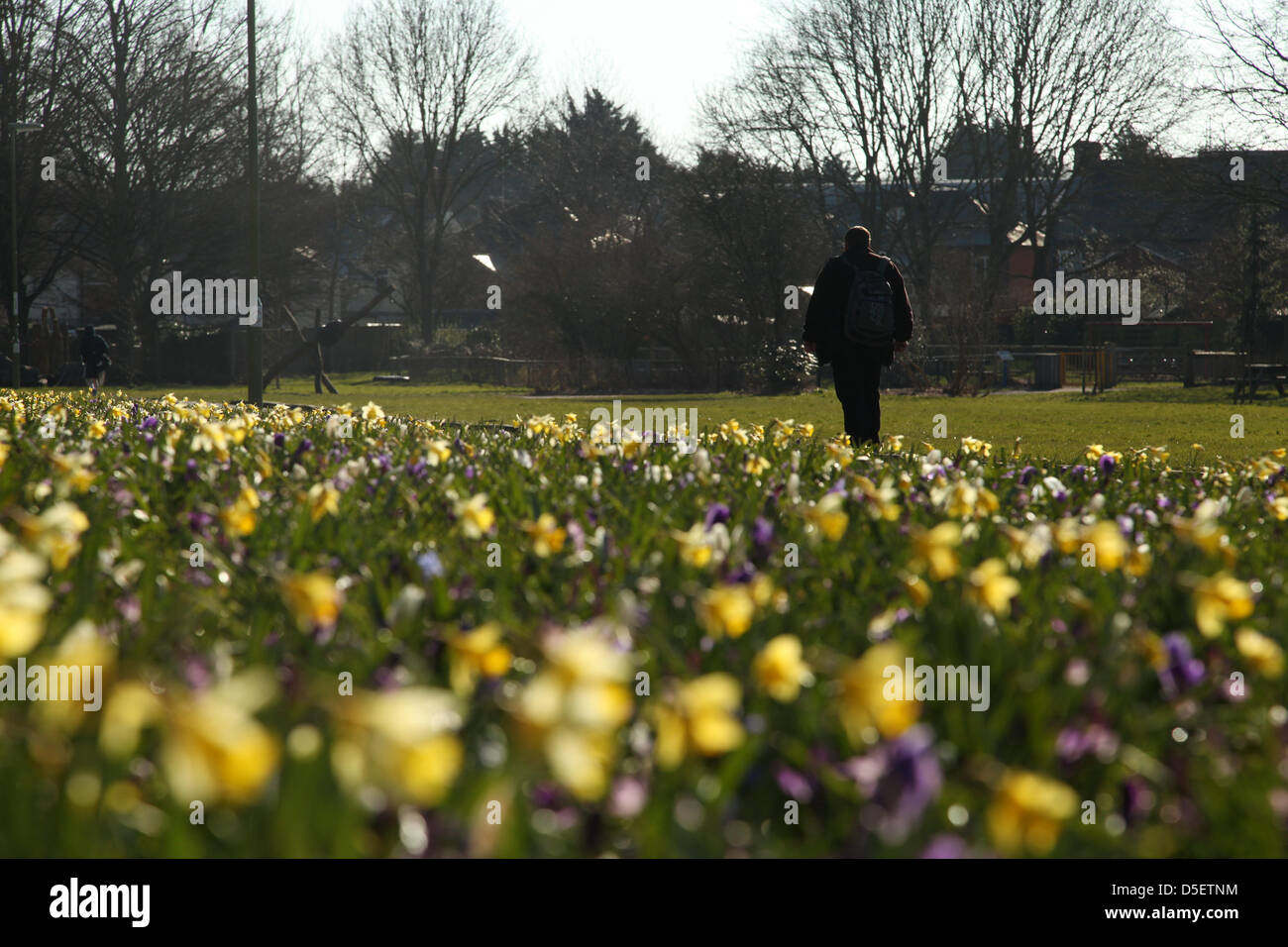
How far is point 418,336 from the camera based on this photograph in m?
50.4

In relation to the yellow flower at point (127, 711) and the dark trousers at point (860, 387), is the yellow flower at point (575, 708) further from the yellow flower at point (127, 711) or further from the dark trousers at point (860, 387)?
the dark trousers at point (860, 387)

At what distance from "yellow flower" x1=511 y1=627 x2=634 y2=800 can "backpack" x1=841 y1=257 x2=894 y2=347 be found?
8.31 m

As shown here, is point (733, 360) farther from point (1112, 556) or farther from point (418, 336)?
point (1112, 556)

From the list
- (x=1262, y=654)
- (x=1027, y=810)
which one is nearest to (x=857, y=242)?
(x=1262, y=654)

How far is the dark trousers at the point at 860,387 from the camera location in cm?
966

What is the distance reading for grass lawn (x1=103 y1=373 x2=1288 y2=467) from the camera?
542 inches

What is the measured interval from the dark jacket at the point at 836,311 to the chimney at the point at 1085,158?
37457mm

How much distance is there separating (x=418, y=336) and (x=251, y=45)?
95.9 feet

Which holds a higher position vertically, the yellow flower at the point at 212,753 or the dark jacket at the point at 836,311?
the dark jacket at the point at 836,311

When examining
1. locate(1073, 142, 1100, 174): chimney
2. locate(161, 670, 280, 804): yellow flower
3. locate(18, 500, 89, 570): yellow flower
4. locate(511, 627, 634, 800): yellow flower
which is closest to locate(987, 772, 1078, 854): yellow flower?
locate(511, 627, 634, 800): yellow flower

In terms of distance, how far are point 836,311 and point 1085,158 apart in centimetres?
3938

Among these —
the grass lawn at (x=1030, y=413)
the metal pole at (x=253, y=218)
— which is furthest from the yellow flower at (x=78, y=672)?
the metal pole at (x=253, y=218)

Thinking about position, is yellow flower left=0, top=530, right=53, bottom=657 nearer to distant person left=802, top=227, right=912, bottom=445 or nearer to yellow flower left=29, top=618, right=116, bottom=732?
yellow flower left=29, top=618, right=116, bottom=732
